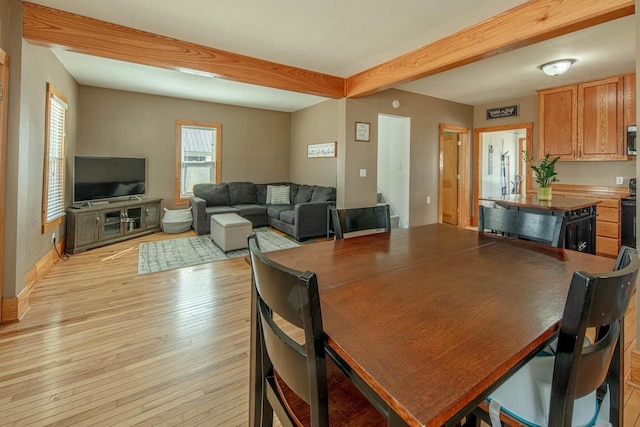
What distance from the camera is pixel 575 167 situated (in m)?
4.82

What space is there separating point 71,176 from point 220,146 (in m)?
2.54

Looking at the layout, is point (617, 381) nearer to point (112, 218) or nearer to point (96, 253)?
point (96, 253)

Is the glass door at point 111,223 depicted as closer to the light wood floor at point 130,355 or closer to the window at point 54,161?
the window at point 54,161

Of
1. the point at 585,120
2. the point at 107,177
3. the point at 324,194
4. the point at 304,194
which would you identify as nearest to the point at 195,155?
the point at 107,177

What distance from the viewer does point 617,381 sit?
988 mm

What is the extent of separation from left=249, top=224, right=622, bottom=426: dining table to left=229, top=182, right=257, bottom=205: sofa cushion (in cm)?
488

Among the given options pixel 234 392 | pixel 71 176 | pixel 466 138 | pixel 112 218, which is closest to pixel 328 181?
pixel 466 138

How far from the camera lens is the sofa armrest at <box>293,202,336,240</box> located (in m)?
4.80

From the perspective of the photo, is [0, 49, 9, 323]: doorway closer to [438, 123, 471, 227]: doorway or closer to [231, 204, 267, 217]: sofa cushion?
[231, 204, 267, 217]: sofa cushion

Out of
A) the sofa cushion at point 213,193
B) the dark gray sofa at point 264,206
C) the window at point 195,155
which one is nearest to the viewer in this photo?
the dark gray sofa at point 264,206

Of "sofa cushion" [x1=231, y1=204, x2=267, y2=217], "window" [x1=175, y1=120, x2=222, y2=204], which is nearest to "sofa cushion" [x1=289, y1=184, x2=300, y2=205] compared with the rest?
"sofa cushion" [x1=231, y1=204, x2=267, y2=217]

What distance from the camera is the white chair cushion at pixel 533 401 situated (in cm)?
82

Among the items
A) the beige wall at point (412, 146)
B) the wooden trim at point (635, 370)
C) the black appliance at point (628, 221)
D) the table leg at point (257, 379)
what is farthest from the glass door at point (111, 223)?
the black appliance at point (628, 221)

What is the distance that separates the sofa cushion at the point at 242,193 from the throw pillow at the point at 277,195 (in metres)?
0.35
